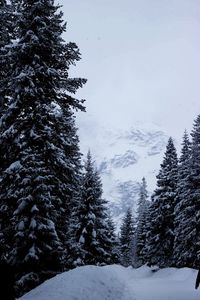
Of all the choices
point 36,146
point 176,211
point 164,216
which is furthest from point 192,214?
point 36,146

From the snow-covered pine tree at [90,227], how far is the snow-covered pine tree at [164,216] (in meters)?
9.85

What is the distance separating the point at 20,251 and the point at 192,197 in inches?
806

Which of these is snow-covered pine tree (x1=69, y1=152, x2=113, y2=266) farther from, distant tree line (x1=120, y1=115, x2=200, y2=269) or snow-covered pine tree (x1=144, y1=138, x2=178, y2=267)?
snow-covered pine tree (x1=144, y1=138, x2=178, y2=267)

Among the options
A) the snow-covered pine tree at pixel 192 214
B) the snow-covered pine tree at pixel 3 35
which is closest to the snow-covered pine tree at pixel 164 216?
the snow-covered pine tree at pixel 192 214

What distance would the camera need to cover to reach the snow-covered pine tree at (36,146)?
1433 cm

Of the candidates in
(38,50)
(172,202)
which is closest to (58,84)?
(38,50)

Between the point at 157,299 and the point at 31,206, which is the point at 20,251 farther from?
the point at 157,299

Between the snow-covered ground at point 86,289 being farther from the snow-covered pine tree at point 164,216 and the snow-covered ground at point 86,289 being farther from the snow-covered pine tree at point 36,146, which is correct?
the snow-covered pine tree at point 164,216

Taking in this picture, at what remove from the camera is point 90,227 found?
1262 inches

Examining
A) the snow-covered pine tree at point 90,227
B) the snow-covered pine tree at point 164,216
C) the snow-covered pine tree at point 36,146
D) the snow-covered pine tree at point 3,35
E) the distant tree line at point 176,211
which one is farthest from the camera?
the snow-covered pine tree at point 164,216

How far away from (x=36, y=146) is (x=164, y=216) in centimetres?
2865

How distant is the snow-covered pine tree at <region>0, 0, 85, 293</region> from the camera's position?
14328 mm

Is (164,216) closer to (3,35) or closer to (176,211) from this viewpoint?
(176,211)

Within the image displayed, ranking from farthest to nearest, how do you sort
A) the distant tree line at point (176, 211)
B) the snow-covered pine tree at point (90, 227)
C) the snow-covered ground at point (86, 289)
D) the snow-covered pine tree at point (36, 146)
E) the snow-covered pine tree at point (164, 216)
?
the snow-covered pine tree at point (164, 216), the distant tree line at point (176, 211), the snow-covered pine tree at point (90, 227), the snow-covered pine tree at point (36, 146), the snow-covered ground at point (86, 289)
